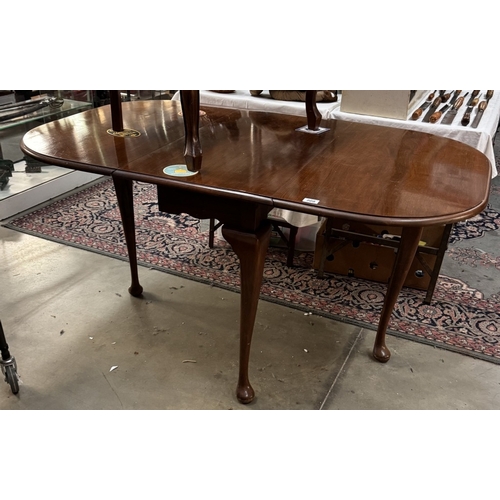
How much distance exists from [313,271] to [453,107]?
148 centimetres

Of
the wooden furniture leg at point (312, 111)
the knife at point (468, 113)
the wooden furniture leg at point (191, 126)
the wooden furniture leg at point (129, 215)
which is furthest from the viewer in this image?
the knife at point (468, 113)

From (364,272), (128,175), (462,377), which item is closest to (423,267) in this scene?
(364,272)

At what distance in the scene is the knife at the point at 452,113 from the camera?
2.75m

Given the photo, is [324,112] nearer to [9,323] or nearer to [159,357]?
[159,357]

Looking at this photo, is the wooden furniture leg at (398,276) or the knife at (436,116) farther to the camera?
the knife at (436,116)

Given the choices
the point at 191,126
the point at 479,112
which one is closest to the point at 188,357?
the point at 191,126

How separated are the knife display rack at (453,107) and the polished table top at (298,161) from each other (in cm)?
95

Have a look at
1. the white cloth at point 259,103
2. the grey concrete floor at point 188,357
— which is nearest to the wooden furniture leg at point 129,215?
the grey concrete floor at point 188,357

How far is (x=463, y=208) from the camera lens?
1273mm

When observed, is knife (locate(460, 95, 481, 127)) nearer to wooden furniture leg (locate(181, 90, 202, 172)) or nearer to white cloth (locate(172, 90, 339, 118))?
white cloth (locate(172, 90, 339, 118))

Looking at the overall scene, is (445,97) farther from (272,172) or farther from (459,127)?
(272,172)

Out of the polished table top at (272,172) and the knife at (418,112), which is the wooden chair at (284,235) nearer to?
the polished table top at (272,172)

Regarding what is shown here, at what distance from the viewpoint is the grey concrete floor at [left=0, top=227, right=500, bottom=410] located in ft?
5.87

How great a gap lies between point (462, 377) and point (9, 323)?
1.97m
